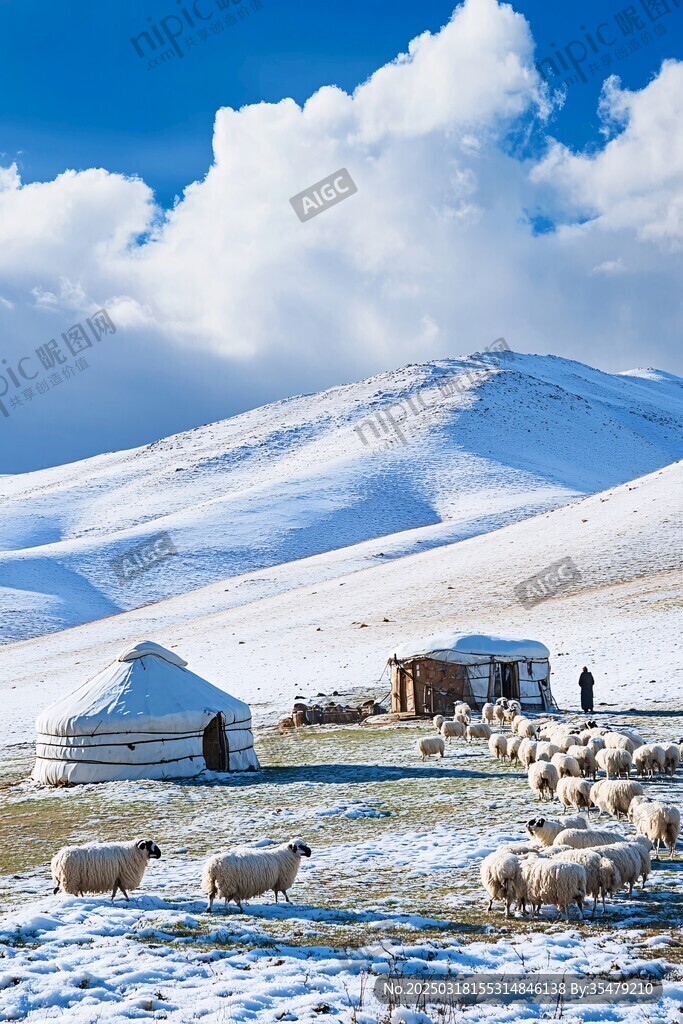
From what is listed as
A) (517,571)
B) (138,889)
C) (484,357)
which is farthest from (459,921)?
(484,357)

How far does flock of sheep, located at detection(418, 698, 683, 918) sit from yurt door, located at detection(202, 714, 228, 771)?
20.9 feet

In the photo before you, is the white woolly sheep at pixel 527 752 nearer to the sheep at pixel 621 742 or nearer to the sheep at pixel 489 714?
the sheep at pixel 621 742

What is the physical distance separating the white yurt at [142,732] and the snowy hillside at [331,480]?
35.6 m

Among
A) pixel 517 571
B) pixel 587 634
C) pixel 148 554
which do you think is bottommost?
pixel 587 634

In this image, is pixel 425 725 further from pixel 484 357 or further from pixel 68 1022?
pixel 484 357

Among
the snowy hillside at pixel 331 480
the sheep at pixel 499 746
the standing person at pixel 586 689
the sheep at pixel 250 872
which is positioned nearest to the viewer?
the sheep at pixel 250 872

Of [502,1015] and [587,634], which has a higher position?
[587,634]

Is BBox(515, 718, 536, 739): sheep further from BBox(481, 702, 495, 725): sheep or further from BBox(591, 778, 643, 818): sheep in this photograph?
BBox(591, 778, 643, 818): sheep

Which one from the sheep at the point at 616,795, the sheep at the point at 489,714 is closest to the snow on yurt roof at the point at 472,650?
the sheep at the point at 489,714

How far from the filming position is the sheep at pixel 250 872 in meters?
9.74

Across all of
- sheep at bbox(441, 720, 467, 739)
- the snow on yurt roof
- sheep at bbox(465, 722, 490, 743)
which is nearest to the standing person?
the snow on yurt roof

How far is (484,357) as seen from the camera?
14175 cm

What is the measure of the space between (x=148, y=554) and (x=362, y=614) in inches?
1259

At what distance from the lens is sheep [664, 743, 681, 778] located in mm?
16047
